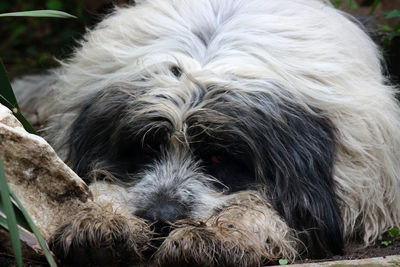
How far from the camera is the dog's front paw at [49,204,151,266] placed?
2531mm

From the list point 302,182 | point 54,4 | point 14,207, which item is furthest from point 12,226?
point 54,4

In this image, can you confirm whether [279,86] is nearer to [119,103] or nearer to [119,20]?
[119,103]

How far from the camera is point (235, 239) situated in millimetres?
2727

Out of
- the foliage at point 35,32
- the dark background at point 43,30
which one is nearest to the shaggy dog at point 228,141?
the dark background at point 43,30

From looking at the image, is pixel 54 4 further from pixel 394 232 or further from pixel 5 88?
pixel 394 232

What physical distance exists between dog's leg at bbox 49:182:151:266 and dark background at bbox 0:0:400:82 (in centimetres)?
307

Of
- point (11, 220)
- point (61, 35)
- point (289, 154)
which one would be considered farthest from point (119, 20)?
point (61, 35)

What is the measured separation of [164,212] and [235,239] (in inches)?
11.3

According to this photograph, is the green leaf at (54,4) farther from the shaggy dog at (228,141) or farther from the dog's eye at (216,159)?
the dog's eye at (216,159)

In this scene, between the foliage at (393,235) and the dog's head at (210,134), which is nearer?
the dog's head at (210,134)

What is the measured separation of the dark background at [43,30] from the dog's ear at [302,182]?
2.65m

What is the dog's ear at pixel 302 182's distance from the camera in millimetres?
3090

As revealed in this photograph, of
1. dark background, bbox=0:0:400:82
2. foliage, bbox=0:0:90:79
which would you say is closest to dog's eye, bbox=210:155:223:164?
dark background, bbox=0:0:400:82

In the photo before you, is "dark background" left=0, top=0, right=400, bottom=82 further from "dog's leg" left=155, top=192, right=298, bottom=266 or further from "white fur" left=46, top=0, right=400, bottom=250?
"dog's leg" left=155, top=192, right=298, bottom=266
